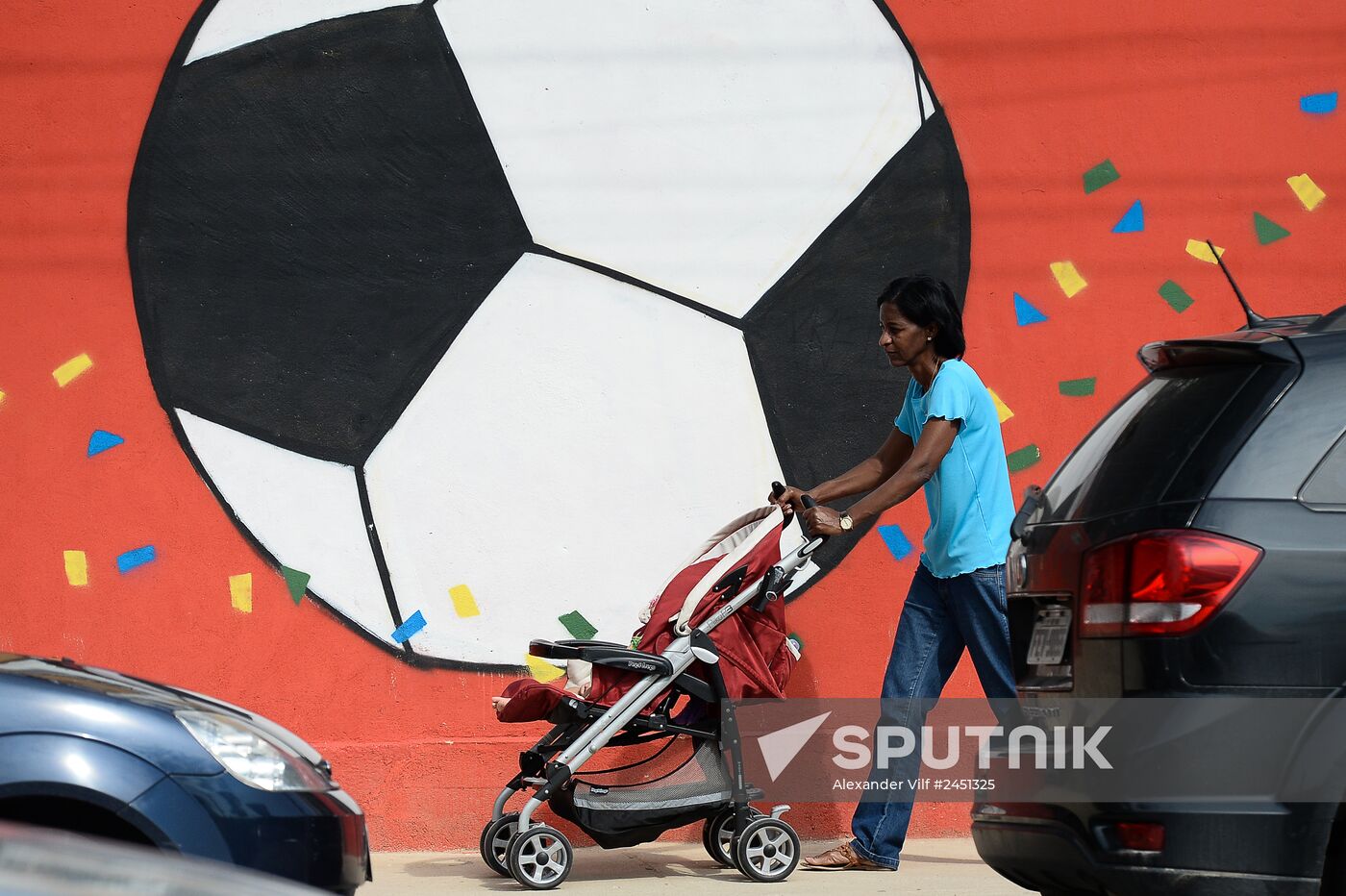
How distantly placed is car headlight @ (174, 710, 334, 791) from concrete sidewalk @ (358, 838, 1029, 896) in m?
1.41

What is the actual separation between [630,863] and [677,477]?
1387 millimetres

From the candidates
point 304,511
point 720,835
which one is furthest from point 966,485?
point 304,511

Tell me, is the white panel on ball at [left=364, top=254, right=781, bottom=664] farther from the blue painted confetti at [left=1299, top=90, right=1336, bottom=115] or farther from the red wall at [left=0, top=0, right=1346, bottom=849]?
the blue painted confetti at [left=1299, top=90, right=1336, bottom=115]

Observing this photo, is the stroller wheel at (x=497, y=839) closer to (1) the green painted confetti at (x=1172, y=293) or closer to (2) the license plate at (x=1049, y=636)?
(2) the license plate at (x=1049, y=636)

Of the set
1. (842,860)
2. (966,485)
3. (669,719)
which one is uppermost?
(966,485)

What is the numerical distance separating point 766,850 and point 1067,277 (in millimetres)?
2430

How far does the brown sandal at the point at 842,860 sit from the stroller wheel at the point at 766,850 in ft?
0.58

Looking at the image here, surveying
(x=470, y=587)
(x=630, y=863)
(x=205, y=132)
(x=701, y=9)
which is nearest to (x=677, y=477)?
(x=470, y=587)

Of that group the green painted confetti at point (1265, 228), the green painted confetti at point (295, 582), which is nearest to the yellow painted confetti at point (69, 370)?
the green painted confetti at point (295, 582)

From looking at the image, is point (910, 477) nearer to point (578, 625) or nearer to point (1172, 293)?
point (578, 625)

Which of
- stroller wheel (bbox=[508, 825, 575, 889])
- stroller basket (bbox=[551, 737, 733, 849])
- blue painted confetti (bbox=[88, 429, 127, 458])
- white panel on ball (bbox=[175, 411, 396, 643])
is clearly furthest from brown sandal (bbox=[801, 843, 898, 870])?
blue painted confetti (bbox=[88, 429, 127, 458])

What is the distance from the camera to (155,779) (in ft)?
9.37

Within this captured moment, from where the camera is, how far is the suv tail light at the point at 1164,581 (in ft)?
8.80

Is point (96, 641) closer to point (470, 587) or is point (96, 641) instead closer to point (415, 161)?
point (470, 587)
